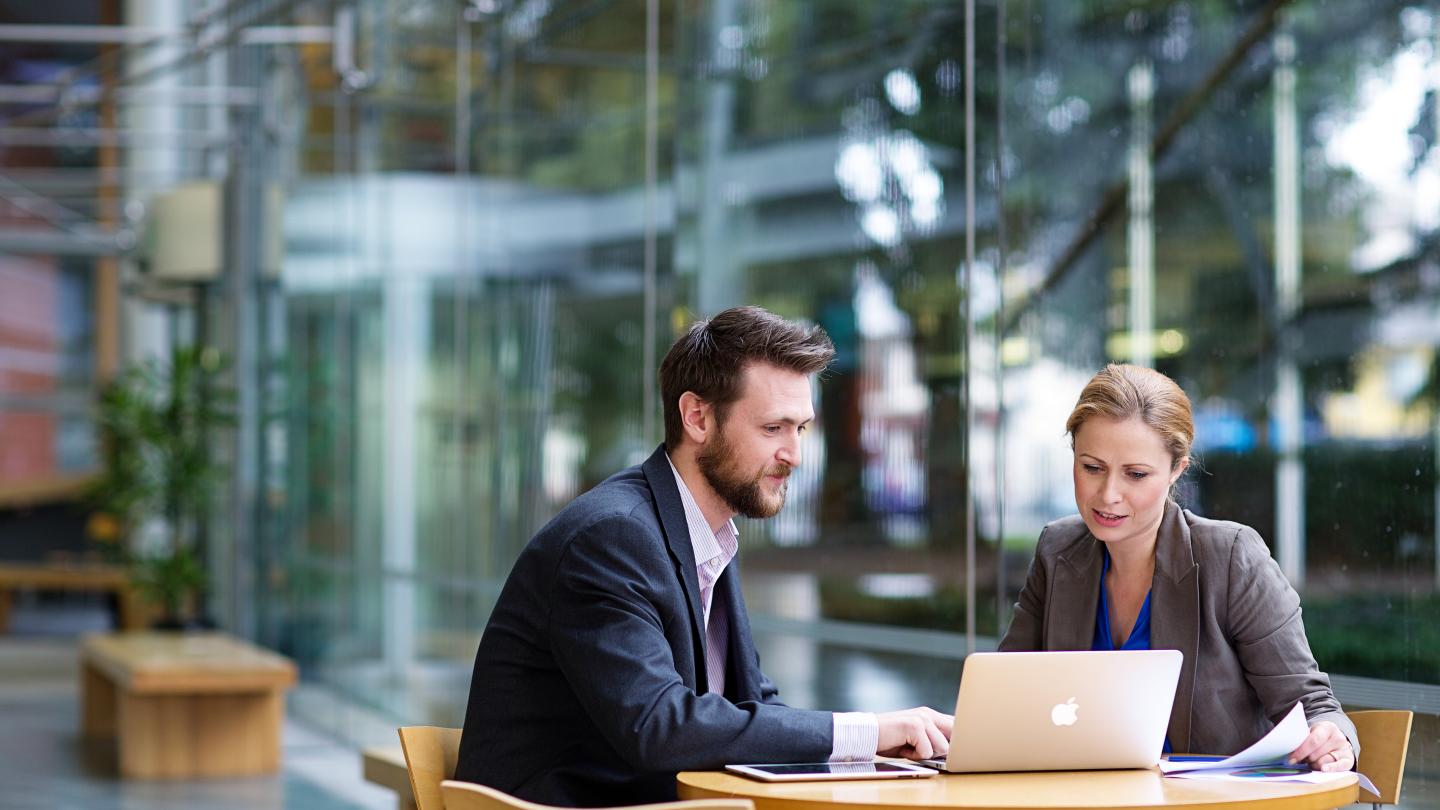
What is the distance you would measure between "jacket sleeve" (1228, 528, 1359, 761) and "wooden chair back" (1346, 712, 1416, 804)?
10cm

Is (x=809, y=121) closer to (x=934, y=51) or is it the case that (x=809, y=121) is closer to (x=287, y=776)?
(x=934, y=51)

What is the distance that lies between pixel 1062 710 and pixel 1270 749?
359mm

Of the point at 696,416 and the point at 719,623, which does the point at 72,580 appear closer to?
the point at 719,623

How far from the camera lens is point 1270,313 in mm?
4402

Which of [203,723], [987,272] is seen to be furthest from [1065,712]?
[203,723]

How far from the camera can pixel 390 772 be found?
17.5 feet

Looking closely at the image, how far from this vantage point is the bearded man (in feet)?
8.82

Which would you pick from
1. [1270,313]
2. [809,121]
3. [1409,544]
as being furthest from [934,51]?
[1409,544]

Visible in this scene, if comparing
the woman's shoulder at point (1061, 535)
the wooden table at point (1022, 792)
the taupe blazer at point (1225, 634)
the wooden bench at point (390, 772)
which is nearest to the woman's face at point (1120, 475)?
the taupe blazer at point (1225, 634)

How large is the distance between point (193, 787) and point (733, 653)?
545 cm

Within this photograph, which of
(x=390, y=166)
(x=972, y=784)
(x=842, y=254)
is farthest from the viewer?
(x=390, y=166)

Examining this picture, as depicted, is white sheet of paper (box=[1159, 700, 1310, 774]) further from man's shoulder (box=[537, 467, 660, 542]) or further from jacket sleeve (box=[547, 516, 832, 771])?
man's shoulder (box=[537, 467, 660, 542])

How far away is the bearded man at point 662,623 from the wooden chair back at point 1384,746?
80cm

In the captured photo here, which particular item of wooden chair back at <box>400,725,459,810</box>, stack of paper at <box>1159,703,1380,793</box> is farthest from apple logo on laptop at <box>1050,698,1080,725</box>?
wooden chair back at <box>400,725,459,810</box>
